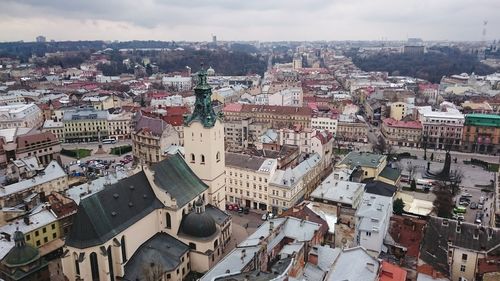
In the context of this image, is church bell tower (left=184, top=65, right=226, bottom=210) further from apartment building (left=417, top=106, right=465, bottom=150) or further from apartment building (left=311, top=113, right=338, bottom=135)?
apartment building (left=417, top=106, right=465, bottom=150)

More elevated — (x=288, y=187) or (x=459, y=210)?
(x=288, y=187)

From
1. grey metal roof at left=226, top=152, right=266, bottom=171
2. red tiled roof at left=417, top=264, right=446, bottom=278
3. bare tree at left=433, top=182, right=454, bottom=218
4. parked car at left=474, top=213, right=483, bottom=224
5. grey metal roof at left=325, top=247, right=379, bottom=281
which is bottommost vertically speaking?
parked car at left=474, top=213, right=483, bottom=224

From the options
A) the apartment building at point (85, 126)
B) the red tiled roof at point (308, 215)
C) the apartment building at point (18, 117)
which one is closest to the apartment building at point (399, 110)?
the apartment building at point (85, 126)

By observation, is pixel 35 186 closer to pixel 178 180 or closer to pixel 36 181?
pixel 36 181

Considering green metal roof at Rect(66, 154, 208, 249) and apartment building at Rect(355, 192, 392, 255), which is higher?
green metal roof at Rect(66, 154, 208, 249)

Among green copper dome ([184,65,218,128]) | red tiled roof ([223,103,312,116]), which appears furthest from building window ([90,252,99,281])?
red tiled roof ([223,103,312,116])

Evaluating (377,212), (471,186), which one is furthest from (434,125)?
(377,212)

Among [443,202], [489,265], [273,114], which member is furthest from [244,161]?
[273,114]
